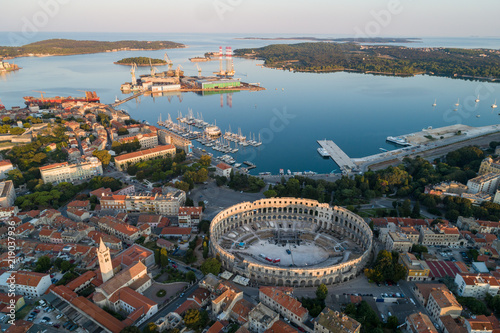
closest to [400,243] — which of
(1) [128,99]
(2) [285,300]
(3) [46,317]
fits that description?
(2) [285,300]

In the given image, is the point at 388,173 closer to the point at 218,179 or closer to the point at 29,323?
the point at 218,179

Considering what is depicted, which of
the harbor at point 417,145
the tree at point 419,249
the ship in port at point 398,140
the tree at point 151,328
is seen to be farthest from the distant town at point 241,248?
the ship in port at point 398,140

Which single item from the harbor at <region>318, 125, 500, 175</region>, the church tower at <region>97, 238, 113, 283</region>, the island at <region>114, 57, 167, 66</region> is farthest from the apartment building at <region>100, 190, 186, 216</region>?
the island at <region>114, 57, 167, 66</region>

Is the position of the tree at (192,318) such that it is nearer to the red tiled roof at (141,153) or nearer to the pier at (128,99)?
the red tiled roof at (141,153)

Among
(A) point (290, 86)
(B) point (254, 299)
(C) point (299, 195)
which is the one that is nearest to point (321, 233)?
(C) point (299, 195)

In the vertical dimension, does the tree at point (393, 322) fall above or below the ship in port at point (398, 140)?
below

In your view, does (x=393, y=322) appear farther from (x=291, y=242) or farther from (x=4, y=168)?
(x=4, y=168)
